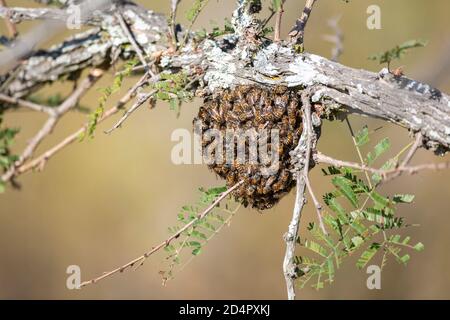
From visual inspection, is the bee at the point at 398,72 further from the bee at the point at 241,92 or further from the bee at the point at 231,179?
the bee at the point at 231,179

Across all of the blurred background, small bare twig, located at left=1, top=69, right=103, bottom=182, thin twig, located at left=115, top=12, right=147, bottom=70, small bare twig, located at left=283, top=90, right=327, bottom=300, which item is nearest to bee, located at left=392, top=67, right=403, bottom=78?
small bare twig, located at left=283, top=90, right=327, bottom=300

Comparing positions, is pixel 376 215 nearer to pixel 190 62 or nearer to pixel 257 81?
pixel 257 81

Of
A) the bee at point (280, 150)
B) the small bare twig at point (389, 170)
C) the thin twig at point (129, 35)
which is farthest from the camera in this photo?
the thin twig at point (129, 35)

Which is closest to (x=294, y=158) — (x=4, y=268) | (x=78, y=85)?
(x=78, y=85)

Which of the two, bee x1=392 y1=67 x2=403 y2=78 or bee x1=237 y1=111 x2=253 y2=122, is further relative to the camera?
bee x1=237 y1=111 x2=253 y2=122

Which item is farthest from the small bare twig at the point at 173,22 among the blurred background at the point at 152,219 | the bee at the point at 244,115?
the blurred background at the point at 152,219

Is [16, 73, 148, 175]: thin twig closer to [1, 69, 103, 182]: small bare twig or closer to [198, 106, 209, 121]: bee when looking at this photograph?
[1, 69, 103, 182]: small bare twig
